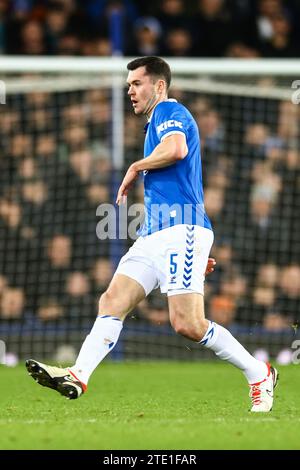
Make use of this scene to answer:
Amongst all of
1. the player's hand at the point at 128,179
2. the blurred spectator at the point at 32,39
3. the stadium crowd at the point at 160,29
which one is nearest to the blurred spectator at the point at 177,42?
the stadium crowd at the point at 160,29

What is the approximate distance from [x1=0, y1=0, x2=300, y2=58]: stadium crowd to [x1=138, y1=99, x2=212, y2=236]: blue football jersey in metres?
7.49

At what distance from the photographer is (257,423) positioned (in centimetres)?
677

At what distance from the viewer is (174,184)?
7676mm

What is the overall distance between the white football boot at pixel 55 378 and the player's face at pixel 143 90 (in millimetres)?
1836

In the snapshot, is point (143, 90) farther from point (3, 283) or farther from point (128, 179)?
point (3, 283)

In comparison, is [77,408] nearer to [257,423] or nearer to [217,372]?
[257,423]

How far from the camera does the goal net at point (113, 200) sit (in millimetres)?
13328

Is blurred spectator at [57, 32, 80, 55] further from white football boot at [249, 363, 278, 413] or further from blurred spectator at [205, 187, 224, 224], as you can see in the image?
white football boot at [249, 363, 278, 413]

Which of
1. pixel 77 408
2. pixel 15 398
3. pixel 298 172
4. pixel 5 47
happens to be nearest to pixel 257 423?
pixel 77 408

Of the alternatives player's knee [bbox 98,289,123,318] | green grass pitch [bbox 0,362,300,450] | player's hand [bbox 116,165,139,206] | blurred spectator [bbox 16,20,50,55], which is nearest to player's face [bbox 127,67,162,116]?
player's hand [bbox 116,165,139,206]

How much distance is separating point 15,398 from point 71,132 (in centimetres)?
560

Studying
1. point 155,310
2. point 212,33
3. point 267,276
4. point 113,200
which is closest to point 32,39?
point 212,33

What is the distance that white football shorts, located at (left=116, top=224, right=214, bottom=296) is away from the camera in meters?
7.57

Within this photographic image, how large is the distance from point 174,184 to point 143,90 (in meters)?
0.69
